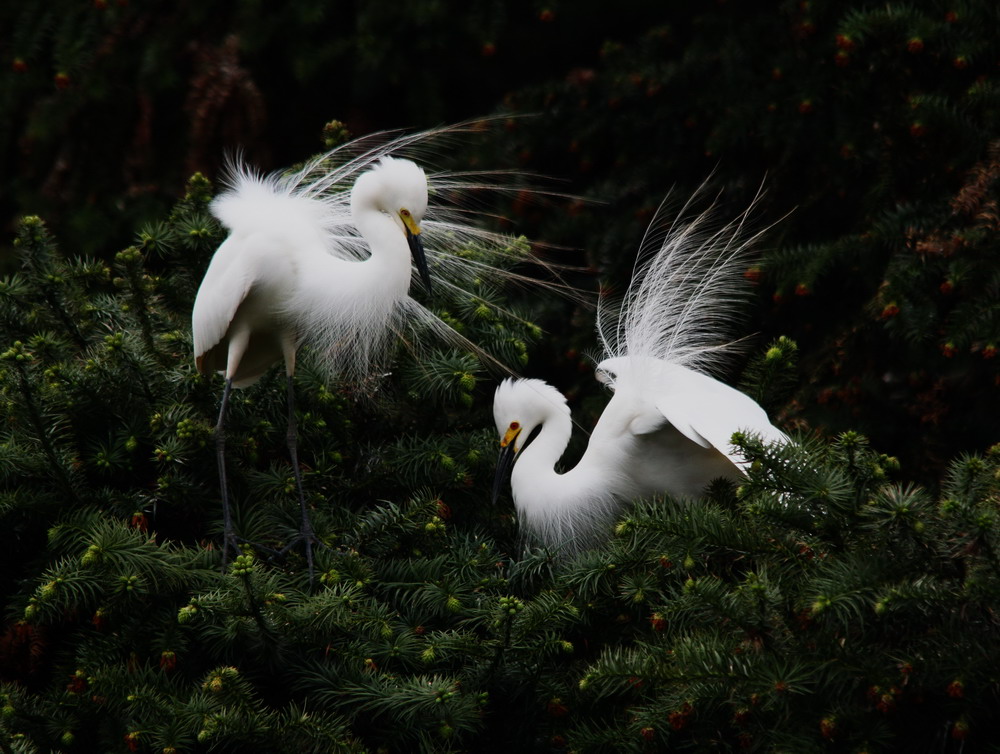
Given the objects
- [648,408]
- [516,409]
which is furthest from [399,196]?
[648,408]

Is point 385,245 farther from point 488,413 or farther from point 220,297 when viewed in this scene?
point 488,413

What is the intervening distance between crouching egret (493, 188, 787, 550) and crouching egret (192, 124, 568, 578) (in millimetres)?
399

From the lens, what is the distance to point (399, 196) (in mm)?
2508

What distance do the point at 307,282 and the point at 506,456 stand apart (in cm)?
73

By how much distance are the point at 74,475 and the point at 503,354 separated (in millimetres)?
1130

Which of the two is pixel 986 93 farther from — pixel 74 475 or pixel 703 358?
pixel 74 475

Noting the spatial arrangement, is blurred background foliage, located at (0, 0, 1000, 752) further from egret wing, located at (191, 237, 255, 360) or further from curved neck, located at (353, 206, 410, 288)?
curved neck, located at (353, 206, 410, 288)

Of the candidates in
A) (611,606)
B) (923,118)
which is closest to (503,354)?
(611,606)

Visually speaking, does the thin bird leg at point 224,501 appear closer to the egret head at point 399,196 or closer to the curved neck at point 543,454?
the egret head at point 399,196

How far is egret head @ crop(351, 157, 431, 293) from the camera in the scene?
2.50m

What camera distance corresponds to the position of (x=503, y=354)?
8.86 feet

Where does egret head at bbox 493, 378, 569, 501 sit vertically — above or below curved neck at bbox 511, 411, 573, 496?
above

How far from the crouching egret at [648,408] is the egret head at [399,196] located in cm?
54

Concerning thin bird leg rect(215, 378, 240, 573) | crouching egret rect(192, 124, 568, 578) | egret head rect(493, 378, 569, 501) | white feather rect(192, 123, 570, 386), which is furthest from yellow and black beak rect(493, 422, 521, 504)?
thin bird leg rect(215, 378, 240, 573)
